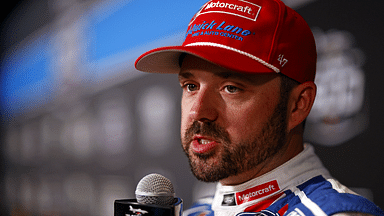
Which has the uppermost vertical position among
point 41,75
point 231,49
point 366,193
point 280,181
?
point 41,75

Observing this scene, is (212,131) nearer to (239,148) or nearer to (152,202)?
(239,148)

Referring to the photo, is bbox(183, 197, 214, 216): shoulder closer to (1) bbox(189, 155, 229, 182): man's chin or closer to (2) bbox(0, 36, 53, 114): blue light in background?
(1) bbox(189, 155, 229, 182): man's chin

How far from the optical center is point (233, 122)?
3.02 feet

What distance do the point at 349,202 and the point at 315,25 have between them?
0.91 meters

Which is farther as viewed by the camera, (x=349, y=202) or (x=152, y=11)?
(x=152, y=11)

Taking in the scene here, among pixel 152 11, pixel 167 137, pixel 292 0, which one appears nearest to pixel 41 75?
pixel 152 11

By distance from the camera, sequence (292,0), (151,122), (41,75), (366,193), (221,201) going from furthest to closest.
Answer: (41,75) → (151,122) → (292,0) → (366,193) → (221,201)

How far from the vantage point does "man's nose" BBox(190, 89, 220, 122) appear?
90 centimetres

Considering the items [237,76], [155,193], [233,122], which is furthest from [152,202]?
[237,76]

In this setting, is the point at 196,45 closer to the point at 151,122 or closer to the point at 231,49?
A: the point at 231,49

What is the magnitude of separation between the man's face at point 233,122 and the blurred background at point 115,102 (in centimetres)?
53

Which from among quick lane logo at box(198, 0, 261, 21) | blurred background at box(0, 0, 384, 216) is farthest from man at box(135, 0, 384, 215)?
blurred background at box(0, 0, 384, 216)

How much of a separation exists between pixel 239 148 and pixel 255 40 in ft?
1.05

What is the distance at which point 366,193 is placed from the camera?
1261 mm
